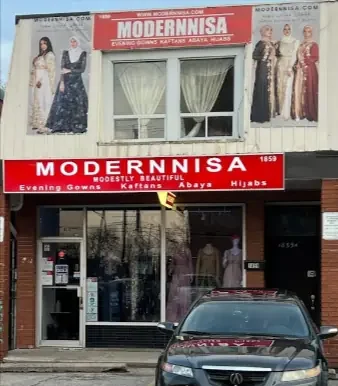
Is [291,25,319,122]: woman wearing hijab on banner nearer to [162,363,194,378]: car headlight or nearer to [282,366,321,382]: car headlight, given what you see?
[282,366,321,382]: car headlight

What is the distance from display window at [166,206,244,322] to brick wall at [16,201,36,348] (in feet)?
8.58

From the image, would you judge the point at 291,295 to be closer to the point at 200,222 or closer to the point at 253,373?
the point at 253,373

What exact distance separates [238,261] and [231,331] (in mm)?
4759

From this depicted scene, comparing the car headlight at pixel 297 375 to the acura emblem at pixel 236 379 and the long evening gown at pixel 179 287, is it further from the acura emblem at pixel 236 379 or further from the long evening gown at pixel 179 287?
the long evening gown at pixel 179 287

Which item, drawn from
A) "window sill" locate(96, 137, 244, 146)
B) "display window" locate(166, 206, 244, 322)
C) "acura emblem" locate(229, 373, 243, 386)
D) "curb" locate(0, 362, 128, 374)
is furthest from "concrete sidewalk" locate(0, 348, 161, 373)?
"acura emblem" locate(229, 373, 243, 386)

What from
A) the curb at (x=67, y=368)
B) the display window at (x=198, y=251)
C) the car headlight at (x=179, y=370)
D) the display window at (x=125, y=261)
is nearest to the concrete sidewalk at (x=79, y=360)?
the curb at (x=67, y=368)

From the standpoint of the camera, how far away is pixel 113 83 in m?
12.4

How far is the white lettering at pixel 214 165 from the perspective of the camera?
36.2 feet

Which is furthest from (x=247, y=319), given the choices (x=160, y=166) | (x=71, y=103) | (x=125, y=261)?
→ (x=71, y=103)

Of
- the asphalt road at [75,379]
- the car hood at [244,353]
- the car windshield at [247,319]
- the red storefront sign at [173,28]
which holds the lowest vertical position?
the asphalt road at [75,379]

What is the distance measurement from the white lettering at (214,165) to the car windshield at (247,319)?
301 cm

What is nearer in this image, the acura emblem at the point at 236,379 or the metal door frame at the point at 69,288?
the acura emblem at the point at 236,379

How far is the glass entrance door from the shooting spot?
13.0 meters

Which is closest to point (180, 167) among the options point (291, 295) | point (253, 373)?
point (291, 295)
